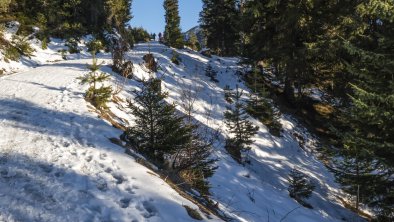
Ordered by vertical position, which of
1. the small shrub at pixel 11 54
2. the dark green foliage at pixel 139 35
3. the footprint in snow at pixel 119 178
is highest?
the dark green foliage at pixel 139 35

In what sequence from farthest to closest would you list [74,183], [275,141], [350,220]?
[275,141], [350,220], [74,183]

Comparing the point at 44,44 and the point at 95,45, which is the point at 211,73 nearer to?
the point at 95,45

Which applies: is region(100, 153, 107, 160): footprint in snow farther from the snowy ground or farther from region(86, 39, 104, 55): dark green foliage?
region(86, 39, 104, 55): dark green foliage

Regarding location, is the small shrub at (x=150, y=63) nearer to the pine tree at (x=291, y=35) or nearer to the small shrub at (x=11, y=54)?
the pine tree at (x=291, y=35)

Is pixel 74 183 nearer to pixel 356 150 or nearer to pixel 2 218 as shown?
pixel 2 218

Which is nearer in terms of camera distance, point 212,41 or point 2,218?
point 2,218

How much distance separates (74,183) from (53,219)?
1.11 metres

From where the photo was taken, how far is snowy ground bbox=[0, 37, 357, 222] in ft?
17.3

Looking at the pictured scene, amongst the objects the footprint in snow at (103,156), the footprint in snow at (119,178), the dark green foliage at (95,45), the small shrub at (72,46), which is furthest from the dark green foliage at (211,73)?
the footprint in snow at (119,178)

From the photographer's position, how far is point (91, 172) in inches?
250

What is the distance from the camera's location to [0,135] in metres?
7.41

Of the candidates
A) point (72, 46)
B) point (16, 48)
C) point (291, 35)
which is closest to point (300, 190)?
point (291, 35)

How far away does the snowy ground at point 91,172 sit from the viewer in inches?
208

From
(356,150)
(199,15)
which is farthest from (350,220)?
(199,15)
